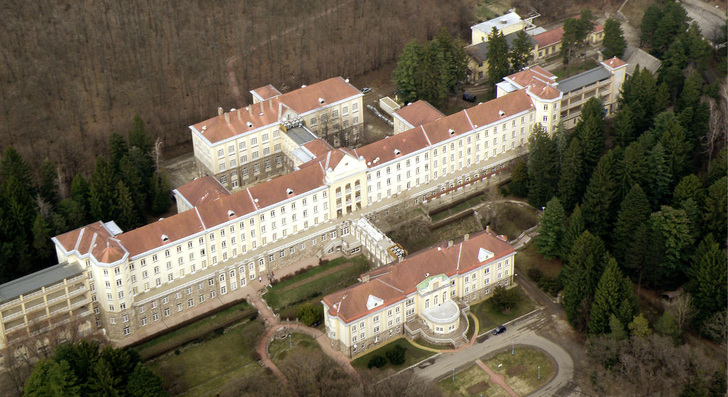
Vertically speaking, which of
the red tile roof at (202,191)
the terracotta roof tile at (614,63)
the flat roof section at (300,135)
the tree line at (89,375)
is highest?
the terracotta roof tile at (614,63)

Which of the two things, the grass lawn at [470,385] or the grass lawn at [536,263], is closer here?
the grass lawn at [470,385]

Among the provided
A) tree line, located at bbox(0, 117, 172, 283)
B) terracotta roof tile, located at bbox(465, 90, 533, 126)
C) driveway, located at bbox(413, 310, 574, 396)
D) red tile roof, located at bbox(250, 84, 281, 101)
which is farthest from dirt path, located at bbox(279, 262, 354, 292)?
red tile roof, located at bbox(250, 84, 281, 101)

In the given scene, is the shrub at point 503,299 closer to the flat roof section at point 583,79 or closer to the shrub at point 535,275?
the shrub at point 535,275

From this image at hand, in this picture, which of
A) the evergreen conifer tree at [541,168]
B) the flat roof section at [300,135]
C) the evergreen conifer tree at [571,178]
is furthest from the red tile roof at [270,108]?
the evergreen conifer tree at [571,178]

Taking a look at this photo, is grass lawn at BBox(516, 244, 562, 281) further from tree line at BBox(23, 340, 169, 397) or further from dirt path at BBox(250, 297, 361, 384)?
tree line at BBox(23, 340, 169, 397)

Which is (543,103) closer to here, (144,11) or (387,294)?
(387,294)

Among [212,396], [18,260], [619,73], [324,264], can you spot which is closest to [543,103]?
[619,73]

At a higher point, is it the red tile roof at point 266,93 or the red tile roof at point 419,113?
the red tile roof at point 266,93

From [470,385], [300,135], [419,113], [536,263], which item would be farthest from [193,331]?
[419,113]
